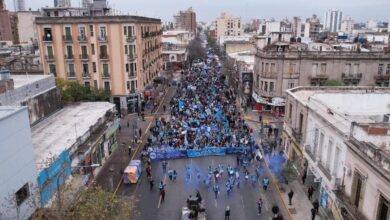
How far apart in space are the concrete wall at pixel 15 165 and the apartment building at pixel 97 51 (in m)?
33.0

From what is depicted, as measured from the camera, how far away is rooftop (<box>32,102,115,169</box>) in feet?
82.3

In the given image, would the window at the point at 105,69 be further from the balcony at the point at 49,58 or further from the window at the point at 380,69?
the window at the point at 380,69

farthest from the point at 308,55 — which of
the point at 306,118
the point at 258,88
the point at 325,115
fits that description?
the point at 325,115

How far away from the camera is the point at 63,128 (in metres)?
29.9

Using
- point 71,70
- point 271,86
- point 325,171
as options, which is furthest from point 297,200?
point 71,70

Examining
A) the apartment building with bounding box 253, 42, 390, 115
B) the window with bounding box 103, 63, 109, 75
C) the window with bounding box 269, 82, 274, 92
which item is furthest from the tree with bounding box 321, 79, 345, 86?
the window with bounding box 103, 63, 109, 75

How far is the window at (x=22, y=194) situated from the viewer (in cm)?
1827

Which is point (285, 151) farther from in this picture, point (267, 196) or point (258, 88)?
point (258, 88)

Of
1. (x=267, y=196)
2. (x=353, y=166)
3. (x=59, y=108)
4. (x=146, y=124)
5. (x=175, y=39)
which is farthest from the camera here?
(x=175, y=39)

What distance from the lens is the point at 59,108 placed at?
118 feet

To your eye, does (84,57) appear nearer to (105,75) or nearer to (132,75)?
(105,75)

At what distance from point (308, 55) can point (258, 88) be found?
9036 mm

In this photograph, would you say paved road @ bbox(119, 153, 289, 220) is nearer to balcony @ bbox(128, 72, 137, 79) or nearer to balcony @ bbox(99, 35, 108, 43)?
balcony @ bbox(128, 72, 137, 79)

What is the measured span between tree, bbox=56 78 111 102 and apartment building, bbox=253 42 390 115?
2487 cm
